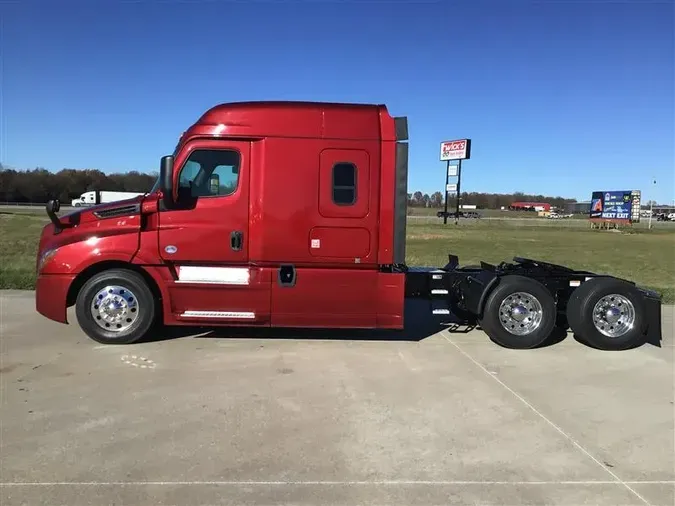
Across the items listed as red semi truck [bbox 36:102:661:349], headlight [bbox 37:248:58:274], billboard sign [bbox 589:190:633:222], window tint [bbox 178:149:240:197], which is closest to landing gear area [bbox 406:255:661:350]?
red semi truck [bbox 36:102:661:349]

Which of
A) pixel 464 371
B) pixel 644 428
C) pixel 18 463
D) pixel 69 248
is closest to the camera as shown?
pixel 18 463

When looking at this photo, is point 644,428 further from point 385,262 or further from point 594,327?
point 385,262

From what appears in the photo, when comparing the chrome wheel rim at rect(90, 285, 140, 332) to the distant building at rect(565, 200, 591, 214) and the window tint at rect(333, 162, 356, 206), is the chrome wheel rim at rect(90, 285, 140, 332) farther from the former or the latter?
the distant building at rect(565, 200, 591, 214)

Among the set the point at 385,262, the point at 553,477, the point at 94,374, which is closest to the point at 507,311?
the point at 385,262

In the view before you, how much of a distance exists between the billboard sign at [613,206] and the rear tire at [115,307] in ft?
224

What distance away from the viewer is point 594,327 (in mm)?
7168

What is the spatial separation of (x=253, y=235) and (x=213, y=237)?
1.57 ft

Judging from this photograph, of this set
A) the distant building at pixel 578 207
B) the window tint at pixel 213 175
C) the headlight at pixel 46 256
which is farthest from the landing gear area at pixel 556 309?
the distant building at pixel 578 207

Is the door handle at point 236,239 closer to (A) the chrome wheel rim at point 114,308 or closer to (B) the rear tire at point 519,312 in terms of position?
(A) the chrome wheel rim at point 114,308

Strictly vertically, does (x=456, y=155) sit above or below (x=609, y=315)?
above

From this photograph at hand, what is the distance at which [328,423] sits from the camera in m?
4.51

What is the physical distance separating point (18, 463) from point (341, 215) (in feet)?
13.6

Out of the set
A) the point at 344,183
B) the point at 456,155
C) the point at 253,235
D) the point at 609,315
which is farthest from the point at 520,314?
the point at 456,155

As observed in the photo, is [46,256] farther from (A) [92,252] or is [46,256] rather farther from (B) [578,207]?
(B) [578,207]
